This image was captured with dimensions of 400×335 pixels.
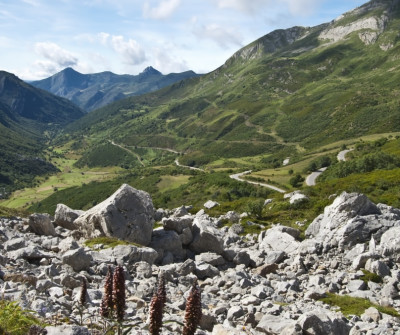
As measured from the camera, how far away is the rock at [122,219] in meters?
31.1

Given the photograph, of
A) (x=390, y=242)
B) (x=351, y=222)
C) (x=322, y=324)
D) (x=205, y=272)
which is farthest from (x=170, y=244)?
(x=322, y=324)

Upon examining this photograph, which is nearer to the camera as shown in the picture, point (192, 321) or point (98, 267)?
point (192, 321)

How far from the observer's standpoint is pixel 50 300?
505 inches

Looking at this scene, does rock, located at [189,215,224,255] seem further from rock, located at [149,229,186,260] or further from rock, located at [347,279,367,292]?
rock, located at [347,279,367,292]

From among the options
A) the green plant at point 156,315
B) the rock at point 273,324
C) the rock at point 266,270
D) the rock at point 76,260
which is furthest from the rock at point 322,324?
the rock at point 76,260

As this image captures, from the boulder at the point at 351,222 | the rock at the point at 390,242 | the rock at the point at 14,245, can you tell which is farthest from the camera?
the boulder at the point at 351,222

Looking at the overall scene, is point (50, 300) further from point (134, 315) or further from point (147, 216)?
point (147, 216)

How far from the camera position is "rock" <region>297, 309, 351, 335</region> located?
47.1ft

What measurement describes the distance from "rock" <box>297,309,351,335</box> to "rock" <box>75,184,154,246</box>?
1930cm

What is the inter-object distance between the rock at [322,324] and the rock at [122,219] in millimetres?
19298

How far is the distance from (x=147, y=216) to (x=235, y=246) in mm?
11688

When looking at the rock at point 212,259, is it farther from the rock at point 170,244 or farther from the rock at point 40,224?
the rock at point 40,224

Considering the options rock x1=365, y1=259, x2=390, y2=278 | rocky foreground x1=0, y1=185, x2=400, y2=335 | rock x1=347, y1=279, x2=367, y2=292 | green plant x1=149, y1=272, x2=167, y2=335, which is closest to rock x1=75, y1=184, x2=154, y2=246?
rocky foreground x1=0, y1=185, x2=400, y2=335

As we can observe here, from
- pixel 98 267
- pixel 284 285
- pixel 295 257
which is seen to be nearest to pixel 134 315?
pixel 98 267
